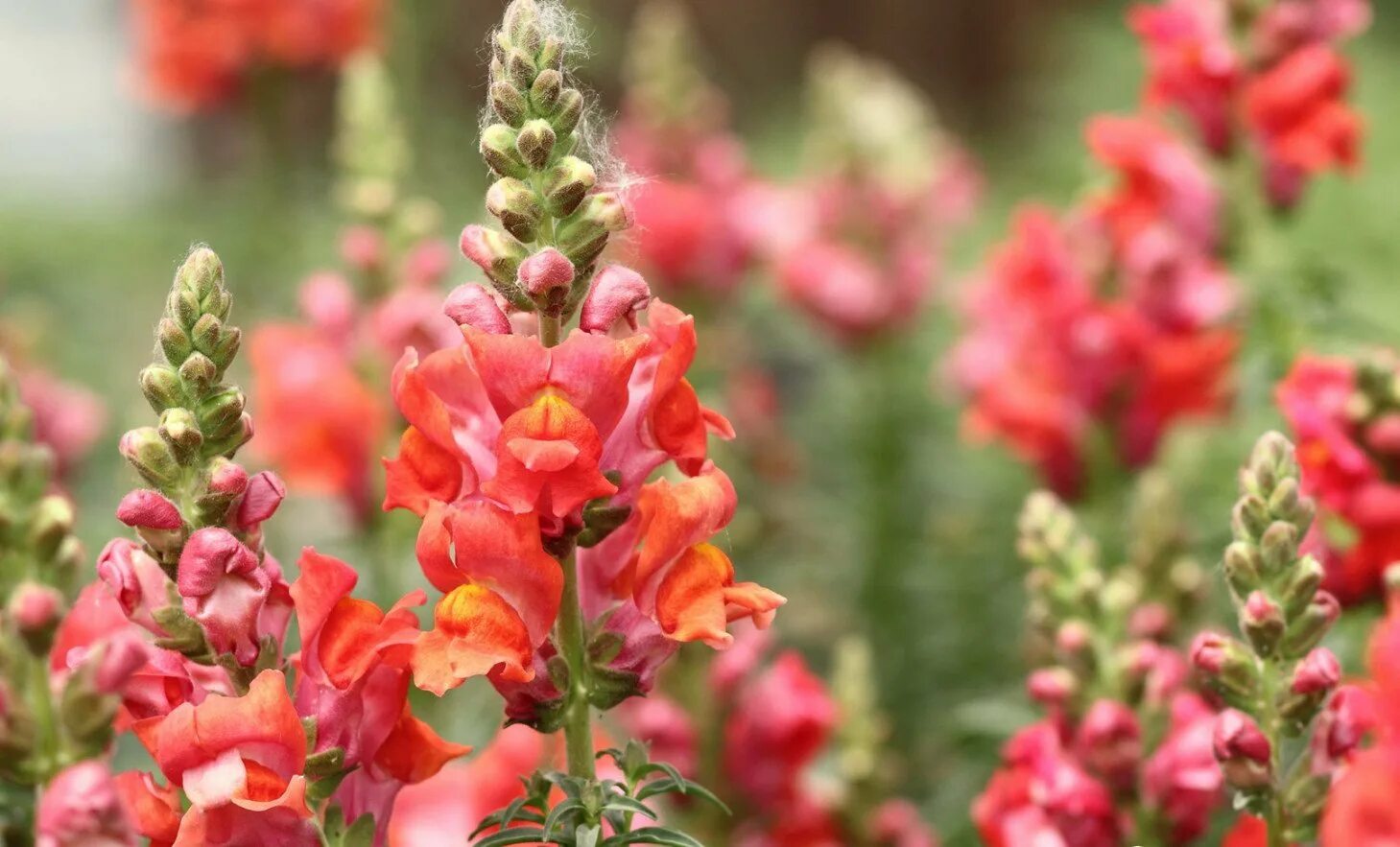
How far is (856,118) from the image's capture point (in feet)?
11.6

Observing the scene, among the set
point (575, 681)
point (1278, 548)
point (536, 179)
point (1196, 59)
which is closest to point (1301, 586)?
point (1278, 548)

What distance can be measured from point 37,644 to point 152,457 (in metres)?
0.15

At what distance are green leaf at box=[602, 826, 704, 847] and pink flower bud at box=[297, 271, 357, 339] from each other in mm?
1439

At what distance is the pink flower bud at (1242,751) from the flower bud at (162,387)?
832mm

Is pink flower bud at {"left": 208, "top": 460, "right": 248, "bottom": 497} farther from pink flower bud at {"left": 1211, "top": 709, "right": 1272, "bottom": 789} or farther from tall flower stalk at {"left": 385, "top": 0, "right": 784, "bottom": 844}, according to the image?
pink flower bud at {"left": 1211, "top": 709, "right": 1272, "bottom": 789}

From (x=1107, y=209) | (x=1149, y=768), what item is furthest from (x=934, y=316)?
(x=1149, y=768)

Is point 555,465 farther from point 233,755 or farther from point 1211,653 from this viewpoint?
point 1211,653

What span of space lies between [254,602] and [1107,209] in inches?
67.7

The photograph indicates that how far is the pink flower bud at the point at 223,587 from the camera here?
1116mm

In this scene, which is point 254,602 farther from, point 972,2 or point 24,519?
point 972,2

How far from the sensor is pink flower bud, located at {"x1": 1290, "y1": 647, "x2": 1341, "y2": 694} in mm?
1240

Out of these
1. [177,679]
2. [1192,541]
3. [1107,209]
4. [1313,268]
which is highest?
[1107,209]

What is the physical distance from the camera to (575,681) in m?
1.24

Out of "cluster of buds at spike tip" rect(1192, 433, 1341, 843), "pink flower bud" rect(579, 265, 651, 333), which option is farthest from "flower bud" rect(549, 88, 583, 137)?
"cluster of buds at spike tip" rect(1192, 433, 1341, 843)
